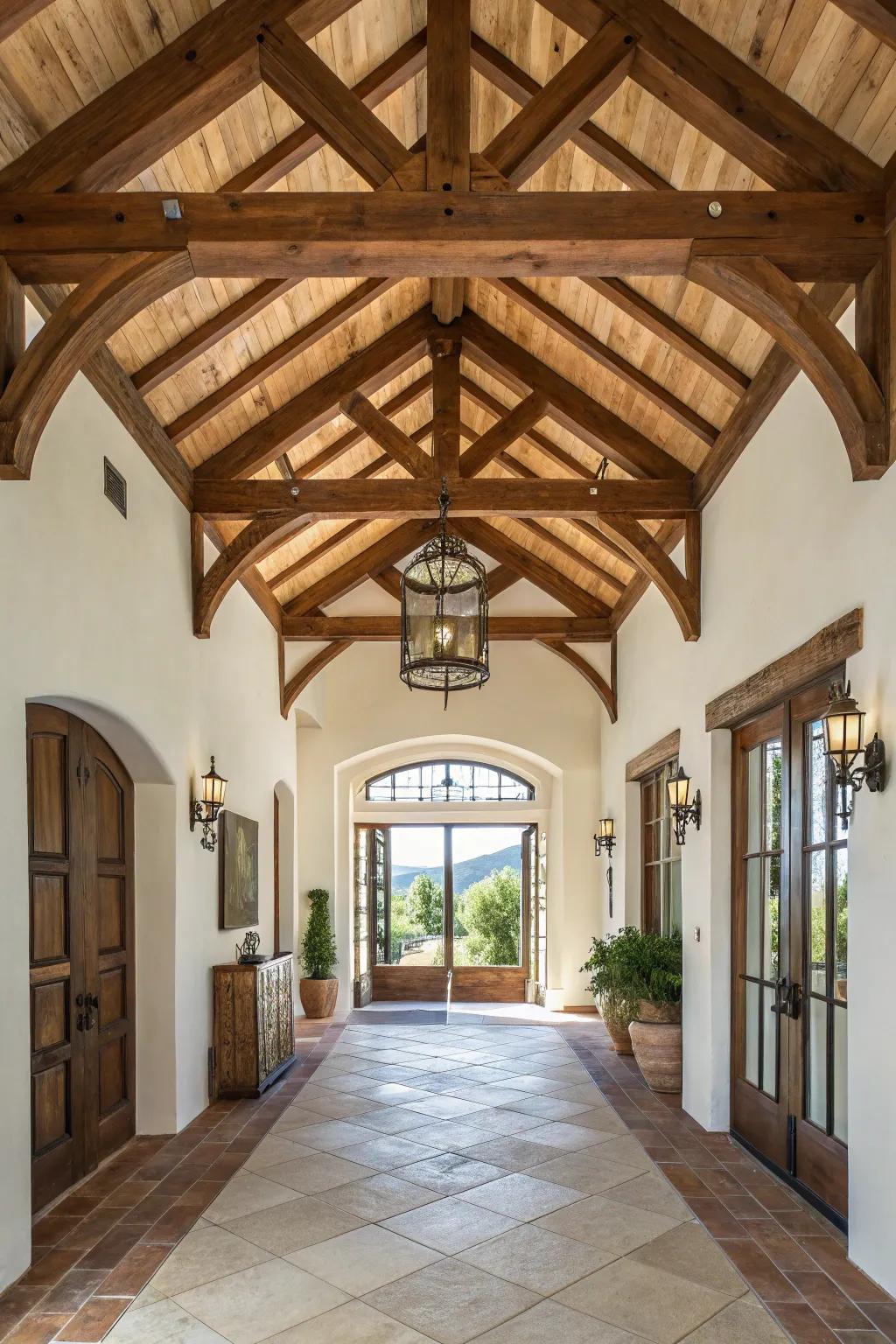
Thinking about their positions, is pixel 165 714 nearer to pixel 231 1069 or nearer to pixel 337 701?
pixel 231 1069

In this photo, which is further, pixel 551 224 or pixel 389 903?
pixel 389 903

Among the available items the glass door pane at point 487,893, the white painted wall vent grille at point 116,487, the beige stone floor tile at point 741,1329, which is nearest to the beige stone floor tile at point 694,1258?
the beige stone floor tile at point 741,1329

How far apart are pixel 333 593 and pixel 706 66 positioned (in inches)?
282

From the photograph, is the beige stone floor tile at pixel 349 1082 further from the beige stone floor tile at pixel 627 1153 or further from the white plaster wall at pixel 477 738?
the white plaster wall at pixel 477 738

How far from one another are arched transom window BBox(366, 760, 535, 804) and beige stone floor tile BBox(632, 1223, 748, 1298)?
8636 mm

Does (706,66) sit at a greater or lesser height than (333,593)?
greater

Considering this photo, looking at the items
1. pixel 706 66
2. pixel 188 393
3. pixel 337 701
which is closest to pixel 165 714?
pixel 188 393

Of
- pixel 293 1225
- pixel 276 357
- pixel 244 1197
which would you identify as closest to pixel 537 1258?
pixel 293 1225

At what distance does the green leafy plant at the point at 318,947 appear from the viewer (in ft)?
37.7

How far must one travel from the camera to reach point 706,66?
4.34 metres

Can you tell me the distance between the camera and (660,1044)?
24.0 ft

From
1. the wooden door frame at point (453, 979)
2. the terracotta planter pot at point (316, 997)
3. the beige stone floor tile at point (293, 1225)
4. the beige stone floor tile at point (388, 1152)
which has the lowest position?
the wooden door frame at point (453, 979)

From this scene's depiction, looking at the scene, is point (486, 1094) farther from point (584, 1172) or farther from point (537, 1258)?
point (537, 1258)

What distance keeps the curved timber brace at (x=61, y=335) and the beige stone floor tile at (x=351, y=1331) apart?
319 cm
